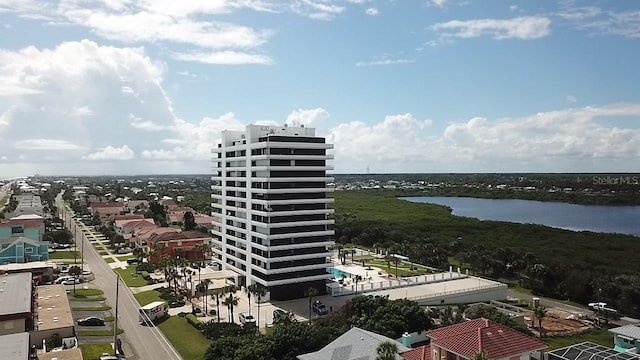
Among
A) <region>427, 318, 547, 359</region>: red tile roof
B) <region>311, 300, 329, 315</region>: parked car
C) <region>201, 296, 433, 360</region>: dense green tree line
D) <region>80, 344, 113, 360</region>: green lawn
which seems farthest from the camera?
<region>311, 300, 329, 315</region>: parked car

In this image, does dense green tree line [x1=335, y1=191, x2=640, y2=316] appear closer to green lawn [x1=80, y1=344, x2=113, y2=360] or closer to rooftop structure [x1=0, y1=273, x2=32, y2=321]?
green lawn [x1=80, y1=344, x2=113, y2=360]

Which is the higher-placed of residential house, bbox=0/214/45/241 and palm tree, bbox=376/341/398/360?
palm tree, bbox=376/341/398/360

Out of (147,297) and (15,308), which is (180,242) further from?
(15,308)

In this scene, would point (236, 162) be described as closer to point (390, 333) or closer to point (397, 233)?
point (390, 333)

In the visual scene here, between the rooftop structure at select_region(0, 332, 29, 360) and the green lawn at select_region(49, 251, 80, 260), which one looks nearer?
the rooftop structure at select_region(0, 332, 29, 360)

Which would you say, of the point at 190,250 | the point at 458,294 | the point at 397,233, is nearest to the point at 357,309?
the point at 458,294

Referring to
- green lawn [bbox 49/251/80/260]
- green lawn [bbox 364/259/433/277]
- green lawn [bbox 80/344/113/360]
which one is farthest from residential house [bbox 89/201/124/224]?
green lawn [bbox 80/344/113/360]

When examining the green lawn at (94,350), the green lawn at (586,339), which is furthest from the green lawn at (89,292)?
the green lawn at (586,339)
